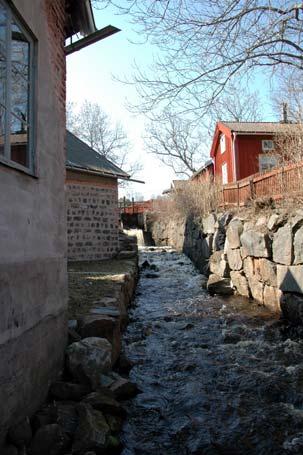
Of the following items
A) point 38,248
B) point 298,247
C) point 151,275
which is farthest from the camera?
point 151,275

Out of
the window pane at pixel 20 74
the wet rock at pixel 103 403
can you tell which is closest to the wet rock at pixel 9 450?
the wet rock at pixel 103 403

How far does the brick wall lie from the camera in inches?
488

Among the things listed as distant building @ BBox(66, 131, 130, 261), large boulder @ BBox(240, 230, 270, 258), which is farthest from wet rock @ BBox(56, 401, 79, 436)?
distant building @ BBox(66, 131, 130, 261)

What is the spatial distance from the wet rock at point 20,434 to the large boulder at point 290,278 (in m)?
4.94

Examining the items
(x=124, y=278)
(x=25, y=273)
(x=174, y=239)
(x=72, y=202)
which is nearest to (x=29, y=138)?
(x=25, y=273)

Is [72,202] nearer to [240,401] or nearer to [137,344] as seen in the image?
[137,344]

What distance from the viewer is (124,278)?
28.7ft

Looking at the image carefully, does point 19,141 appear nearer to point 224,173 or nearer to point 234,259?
point 234,259

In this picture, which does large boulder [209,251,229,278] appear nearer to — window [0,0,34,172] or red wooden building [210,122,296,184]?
window [0,0,34,172]

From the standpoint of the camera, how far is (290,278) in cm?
689

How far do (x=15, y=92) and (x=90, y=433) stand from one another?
286cm

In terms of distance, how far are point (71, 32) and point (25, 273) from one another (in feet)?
13.3

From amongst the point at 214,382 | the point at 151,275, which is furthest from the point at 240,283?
the point at 214,382

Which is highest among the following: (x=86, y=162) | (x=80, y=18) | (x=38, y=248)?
(x=80, y=18)
